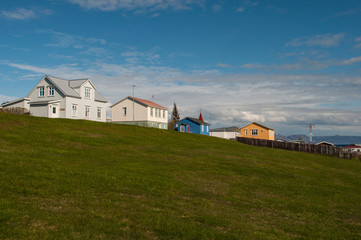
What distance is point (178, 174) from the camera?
16.2 meters

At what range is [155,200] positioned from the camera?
10.8m

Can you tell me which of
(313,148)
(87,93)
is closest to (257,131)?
(313,148)

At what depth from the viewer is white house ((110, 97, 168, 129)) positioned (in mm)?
68812

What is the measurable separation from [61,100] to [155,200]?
4708 centimetres

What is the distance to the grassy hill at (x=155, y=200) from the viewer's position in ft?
25.2

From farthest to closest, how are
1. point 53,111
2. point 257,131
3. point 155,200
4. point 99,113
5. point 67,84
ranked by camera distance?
point 257,131 → point 99,113 → point 67,84 → point 53,111 → point 155,200

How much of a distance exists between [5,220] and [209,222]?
5377 mm

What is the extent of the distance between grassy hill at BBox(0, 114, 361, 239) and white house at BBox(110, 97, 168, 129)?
4844 cm

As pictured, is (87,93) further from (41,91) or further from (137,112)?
(137,112)

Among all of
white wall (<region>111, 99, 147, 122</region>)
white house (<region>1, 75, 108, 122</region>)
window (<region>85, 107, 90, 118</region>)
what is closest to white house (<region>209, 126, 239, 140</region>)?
white wall (<region>111, 99, 147, 122</region>)

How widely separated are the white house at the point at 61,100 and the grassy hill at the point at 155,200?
34.0m

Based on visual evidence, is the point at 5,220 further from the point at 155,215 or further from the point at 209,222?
the point at 209,222

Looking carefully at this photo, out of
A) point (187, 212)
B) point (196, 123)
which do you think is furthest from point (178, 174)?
point (196, 123)

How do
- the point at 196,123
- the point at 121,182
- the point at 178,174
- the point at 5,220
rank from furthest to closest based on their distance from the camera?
the point at 196,123 < the point at 178,174 < the point at 121,182 < the point at 5,220
